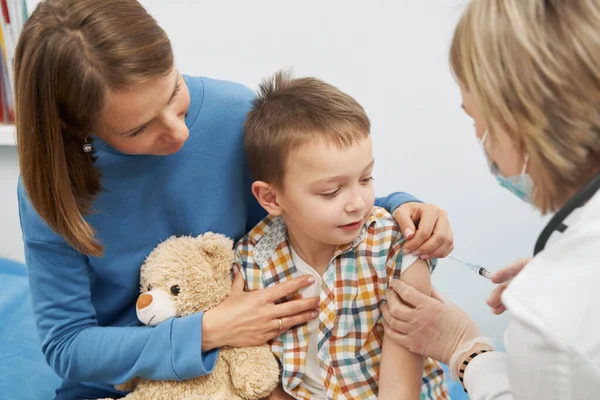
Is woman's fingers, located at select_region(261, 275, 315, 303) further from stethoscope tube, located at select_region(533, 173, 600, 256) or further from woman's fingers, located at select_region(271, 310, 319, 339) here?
stethoscope tube, located at select_region(533, 173, 600, 256)

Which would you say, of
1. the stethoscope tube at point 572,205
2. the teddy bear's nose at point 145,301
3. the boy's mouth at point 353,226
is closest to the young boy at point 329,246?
the boy's mouth at point 353,226

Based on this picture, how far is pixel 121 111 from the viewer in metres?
1.17

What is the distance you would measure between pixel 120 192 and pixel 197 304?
303 millimetres

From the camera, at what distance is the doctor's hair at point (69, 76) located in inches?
44.4

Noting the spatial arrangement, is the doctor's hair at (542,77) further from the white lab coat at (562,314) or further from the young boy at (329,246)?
the young boy at (329,246)

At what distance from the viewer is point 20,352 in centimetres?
204

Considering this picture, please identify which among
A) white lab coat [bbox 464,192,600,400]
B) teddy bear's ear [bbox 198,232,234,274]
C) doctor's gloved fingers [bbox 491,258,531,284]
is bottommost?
teddy bear's ear [bbox 198,232,234,274]

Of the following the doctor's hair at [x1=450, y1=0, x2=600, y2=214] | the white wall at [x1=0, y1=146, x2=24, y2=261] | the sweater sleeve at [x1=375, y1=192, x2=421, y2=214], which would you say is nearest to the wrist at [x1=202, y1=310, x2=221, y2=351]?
the sweater sleeve at [x1=375, y1=192, x2=421, y2=214]

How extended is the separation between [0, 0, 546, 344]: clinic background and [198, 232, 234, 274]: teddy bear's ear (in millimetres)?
959

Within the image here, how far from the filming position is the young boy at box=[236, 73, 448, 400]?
1305mm

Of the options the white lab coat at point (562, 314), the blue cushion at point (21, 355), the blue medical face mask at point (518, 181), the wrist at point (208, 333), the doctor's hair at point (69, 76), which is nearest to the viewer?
the white lab coat at point (562, 314)

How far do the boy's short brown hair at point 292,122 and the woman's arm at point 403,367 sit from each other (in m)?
0.33

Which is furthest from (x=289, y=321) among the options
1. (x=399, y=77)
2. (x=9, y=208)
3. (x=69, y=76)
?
(x=9, y=208)

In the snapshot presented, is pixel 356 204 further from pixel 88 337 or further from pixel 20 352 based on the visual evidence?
pixel 20 352
